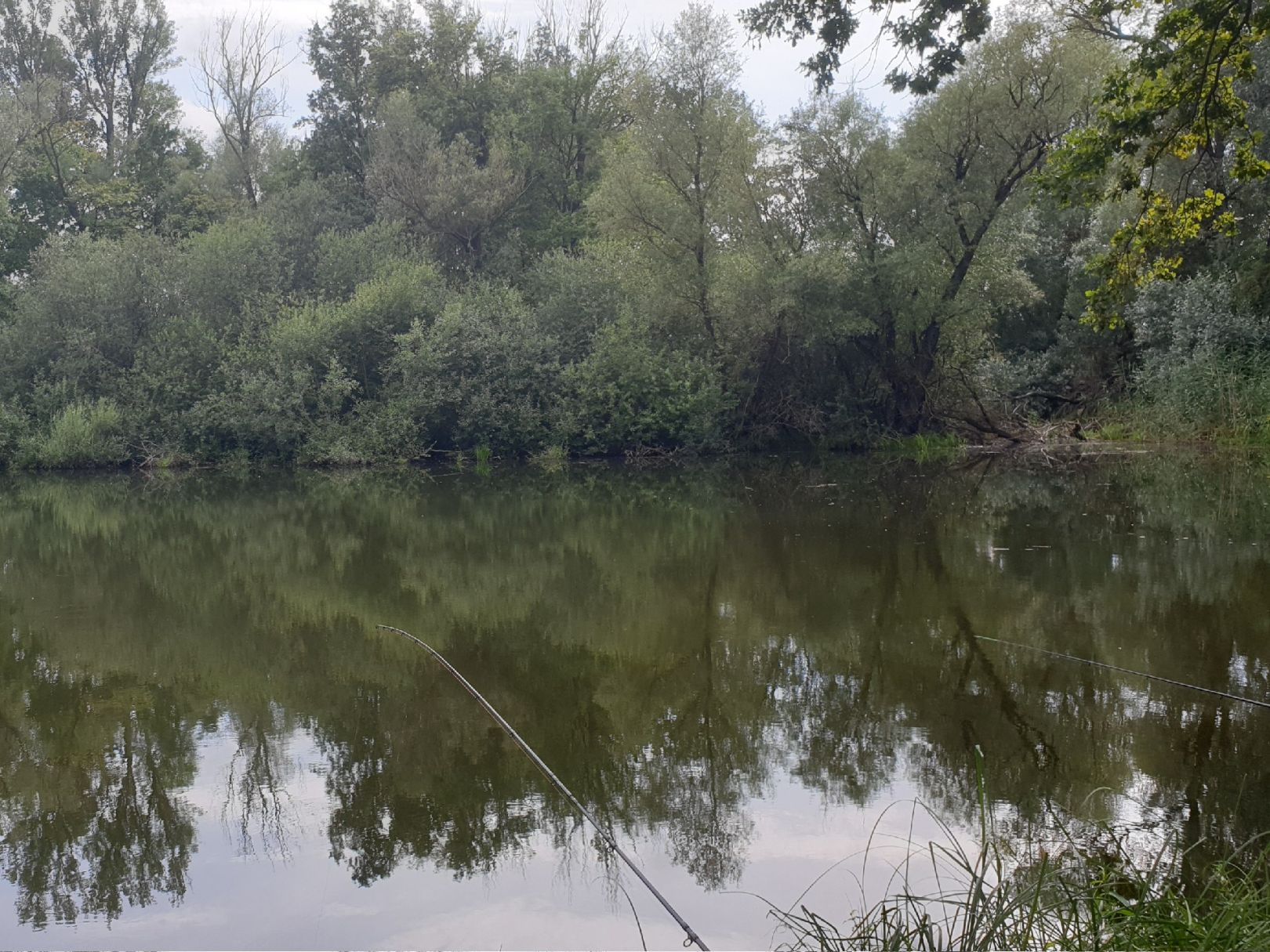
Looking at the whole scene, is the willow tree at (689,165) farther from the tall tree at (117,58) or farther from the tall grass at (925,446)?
the tall tree at (117,58)

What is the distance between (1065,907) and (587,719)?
2885mm

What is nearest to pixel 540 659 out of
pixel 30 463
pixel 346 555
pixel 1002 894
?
pixel 1002 894

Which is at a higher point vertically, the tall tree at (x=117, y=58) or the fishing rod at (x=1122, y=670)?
the tall tree at (x=117, y=58)

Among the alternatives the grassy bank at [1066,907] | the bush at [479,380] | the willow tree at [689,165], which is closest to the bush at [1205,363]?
the willow tree at [689,165]

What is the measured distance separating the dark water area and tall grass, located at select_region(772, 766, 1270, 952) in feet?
0.77

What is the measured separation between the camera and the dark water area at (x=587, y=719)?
3.93 m

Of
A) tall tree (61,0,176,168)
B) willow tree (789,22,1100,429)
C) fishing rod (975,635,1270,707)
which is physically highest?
tall tree (61,0,176,168)

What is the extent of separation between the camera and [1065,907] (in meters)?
3.15

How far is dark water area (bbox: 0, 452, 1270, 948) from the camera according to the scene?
393 cm

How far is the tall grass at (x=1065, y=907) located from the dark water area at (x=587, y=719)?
0.24m

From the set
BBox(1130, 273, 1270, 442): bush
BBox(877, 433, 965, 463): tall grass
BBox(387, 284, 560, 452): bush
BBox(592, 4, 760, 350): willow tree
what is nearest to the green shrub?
BBox(387, 284, 560, 452): bush

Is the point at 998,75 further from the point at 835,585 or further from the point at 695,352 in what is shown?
the point at 835,585

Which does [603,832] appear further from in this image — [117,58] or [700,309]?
[117,58]

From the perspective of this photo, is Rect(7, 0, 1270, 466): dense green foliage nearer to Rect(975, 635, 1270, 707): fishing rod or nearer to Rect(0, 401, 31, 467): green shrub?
Rect(0, 401, 31, 467): green shrub
